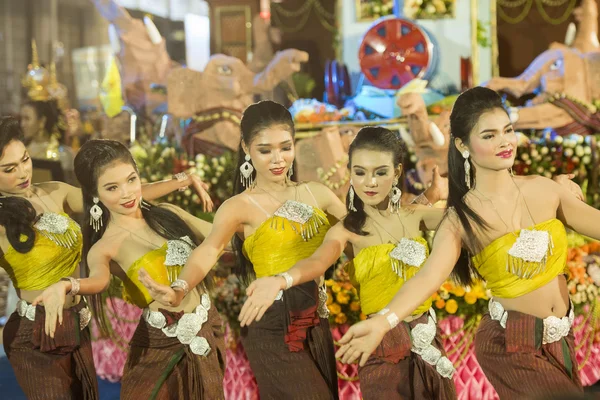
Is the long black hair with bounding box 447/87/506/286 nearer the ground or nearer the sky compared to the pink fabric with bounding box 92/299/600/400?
nearer the sky

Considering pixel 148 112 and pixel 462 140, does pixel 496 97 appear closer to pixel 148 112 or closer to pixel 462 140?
pixel 462 140

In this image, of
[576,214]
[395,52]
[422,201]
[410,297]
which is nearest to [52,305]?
[410,297]

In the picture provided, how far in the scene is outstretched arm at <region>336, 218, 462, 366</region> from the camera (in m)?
2.62

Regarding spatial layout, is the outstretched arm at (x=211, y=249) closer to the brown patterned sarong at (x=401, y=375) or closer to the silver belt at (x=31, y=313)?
the silver belt at (x=31, y=313)

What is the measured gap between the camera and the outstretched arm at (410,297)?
2623mm

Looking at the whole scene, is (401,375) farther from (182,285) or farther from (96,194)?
(96,194)

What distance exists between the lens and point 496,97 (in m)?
3.11

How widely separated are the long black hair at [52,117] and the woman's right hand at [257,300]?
260 inches

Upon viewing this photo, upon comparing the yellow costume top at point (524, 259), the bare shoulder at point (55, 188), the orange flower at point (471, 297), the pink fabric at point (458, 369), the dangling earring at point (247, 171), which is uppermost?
the dangling earring at point (247, 171)

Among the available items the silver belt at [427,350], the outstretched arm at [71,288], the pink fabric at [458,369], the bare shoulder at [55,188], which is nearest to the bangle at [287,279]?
the silver belt at [427,350]

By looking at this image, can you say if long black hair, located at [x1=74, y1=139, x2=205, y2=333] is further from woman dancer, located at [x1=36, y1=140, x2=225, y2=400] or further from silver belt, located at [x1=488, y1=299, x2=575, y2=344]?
silver belt, located at [x1=488, y1=299, x2=575, y2=344]

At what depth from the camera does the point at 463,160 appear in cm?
315

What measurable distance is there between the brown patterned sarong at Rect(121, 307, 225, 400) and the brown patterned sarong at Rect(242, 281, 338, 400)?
0.22 meters

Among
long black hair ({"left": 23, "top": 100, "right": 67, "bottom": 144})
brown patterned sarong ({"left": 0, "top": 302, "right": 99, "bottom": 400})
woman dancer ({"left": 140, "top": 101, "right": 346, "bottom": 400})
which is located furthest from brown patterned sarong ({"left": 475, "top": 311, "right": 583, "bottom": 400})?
long black hair ({"left": 23, "top": 100, "right": 67, "bottom": 144})
